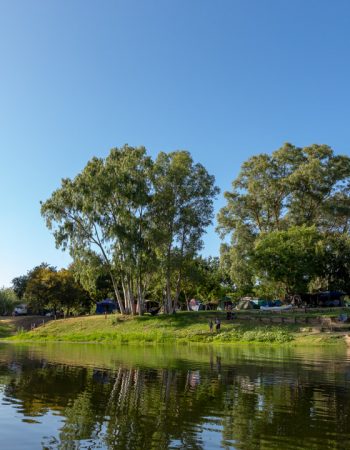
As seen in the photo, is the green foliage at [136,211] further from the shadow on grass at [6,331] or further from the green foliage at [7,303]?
the green foliage at [7,303]

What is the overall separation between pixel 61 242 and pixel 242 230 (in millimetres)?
27149

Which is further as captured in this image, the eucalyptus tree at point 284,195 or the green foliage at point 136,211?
the eucalyptus tree at point 284,195

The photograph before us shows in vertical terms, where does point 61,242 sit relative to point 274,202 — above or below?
below

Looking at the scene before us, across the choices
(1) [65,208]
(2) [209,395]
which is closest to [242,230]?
(1) [65,208]

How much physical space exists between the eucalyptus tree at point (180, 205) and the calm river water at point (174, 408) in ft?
116

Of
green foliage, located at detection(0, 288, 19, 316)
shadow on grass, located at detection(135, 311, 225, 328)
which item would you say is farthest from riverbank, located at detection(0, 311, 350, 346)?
green foliage, located at detection(0, 288, 19, 316)

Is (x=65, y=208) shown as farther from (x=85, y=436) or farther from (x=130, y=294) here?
(x=85, y=436)

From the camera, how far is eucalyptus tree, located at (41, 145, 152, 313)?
57.4m

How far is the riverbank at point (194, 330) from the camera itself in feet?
151

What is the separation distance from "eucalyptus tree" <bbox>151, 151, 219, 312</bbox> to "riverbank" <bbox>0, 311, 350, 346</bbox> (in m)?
6.96

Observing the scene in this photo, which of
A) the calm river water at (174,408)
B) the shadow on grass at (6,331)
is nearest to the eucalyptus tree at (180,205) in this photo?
the shadow on grass at (6,331)

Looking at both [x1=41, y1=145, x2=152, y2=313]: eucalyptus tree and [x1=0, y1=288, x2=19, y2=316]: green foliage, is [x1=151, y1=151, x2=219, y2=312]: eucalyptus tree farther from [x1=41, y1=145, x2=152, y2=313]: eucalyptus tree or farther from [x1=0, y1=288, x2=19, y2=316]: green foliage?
[x1=0, y1=288, x2=19, y2=316]: green foliage

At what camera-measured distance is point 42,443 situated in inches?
416

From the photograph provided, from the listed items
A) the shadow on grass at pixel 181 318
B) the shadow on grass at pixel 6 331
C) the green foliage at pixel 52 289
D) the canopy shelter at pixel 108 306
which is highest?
the green foliage at pixel 52 289
